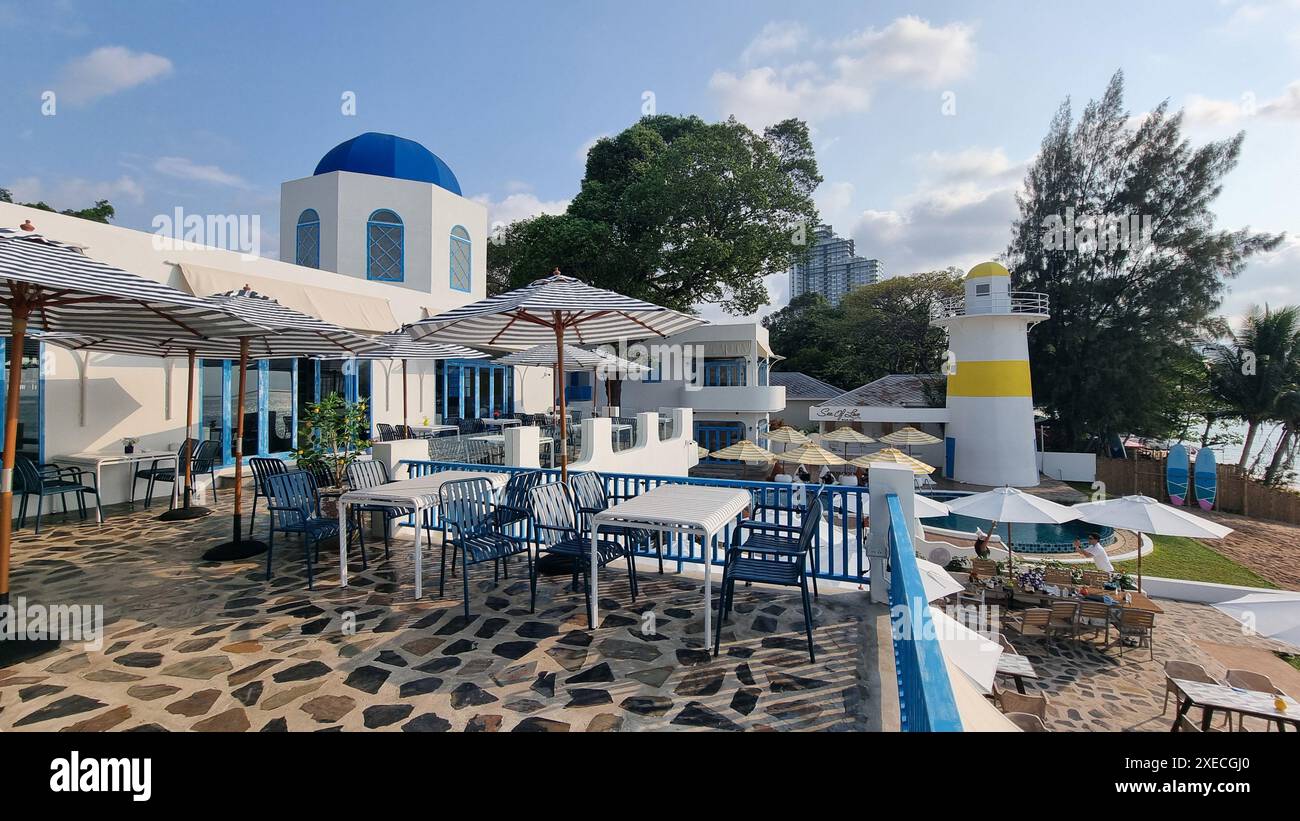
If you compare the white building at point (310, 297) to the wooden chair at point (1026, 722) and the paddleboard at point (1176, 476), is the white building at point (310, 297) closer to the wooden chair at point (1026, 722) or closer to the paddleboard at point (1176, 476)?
the wooden chair at point (1026, 722)

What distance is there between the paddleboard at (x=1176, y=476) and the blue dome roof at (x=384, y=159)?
105 feet

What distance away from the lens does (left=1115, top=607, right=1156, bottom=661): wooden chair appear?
9.99 metres

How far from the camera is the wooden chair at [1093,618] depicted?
10273 mm

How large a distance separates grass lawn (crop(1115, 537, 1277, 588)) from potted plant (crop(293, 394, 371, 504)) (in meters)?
18.6

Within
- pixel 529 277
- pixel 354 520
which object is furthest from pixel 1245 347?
pixel 354 520

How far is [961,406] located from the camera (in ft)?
88.3

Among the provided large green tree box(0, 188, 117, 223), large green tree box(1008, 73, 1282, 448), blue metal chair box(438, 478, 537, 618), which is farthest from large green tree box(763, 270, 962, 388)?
large green tree box(0, 188, 117, 223)

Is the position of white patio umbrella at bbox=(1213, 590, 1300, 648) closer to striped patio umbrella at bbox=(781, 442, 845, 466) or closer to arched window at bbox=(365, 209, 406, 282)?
striped patio umbrella at bbox=(781, 442, 845, 466)

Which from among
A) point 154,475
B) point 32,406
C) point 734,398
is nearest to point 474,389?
point 154,475

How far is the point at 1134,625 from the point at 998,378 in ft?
58.9
